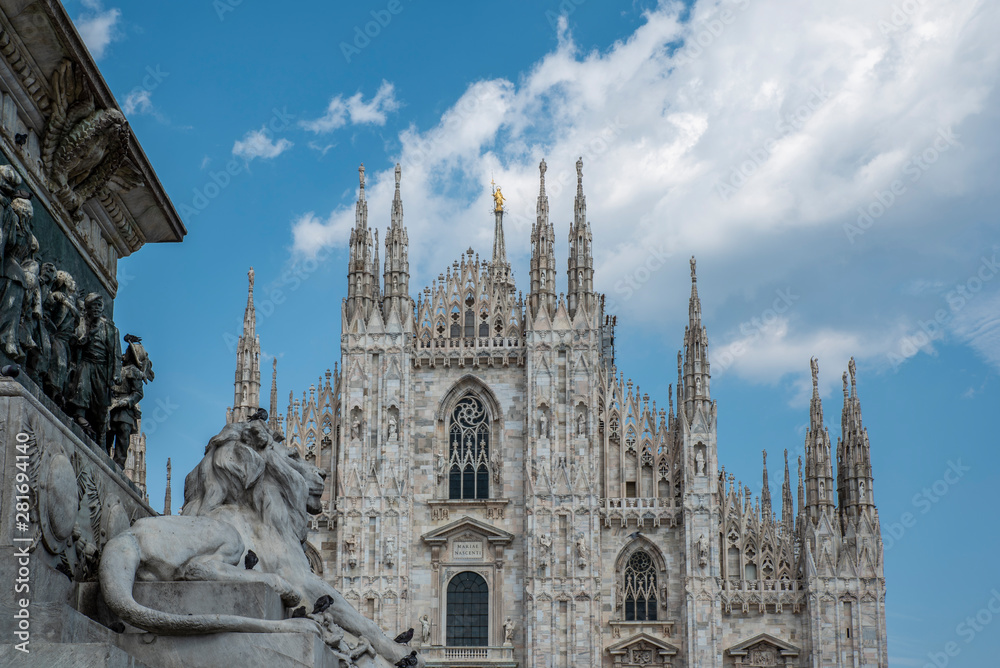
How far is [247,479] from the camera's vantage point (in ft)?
21.4

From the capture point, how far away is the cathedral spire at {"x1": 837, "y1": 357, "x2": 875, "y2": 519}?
110 ft

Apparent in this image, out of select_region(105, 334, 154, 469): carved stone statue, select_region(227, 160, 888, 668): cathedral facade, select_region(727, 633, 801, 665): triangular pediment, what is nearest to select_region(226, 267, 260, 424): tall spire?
select_region(227, 160, 888, 668): cathedral facade

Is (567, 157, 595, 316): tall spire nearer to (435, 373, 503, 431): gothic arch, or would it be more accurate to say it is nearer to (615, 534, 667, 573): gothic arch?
(435, 373, 503, 431): gothic arch

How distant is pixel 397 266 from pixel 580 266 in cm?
515

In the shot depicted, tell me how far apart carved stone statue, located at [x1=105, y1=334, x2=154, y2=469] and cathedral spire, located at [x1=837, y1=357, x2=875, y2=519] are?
94.2ft

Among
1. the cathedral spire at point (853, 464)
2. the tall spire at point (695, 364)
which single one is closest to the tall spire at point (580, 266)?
the tall spire at point (695, 364)

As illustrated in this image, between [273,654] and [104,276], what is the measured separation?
11.0 feet

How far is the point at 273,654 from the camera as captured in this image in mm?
5551

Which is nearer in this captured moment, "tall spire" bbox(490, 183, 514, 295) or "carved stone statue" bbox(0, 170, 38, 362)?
"carved stone statue" bbox(0, 170, 38, 362)

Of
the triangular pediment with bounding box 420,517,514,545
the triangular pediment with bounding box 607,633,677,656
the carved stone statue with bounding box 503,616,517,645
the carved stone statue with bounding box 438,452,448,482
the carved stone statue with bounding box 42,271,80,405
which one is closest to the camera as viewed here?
the carved stone statue with bounding box 42,271,80,405

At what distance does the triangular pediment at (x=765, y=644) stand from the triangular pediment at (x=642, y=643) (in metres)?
1.59

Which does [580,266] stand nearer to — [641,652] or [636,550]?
[636,550]

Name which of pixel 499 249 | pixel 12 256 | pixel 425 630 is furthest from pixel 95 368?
pixel 499 249

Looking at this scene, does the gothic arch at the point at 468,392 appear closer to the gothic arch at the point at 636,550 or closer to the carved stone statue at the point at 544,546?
the carved stone statue at the point at 544,546
